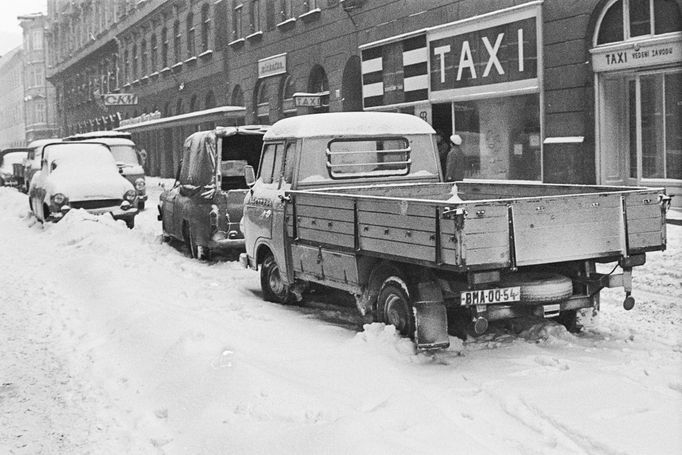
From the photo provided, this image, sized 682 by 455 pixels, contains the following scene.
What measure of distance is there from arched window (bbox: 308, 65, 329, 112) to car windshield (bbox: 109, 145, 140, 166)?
5.63 meters

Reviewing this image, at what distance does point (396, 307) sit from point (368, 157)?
2.54 m

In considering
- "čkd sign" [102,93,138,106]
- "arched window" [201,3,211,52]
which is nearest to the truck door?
"arched window" [201,3,211,52]

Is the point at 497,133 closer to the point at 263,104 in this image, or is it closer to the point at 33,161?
the point at 263,104

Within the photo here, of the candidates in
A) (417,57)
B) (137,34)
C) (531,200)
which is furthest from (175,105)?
(531,200)

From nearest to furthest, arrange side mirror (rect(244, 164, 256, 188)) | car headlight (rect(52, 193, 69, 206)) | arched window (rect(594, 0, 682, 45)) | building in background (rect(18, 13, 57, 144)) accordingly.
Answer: side mirror (rect(244, 164, 256, 188)), arched window (rect(594, 0, 682, 45)), car headlight (rect(52, 193, 69, 206)), building in background (rect(18, 13, 57, 144))

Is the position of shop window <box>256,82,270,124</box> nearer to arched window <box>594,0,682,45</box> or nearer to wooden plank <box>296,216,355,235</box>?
arched window <box>594,0,682,45</box>

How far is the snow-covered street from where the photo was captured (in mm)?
4695

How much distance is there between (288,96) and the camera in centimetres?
2878

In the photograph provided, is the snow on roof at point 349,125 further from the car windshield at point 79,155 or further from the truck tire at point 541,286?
the car windshield at point 79,155

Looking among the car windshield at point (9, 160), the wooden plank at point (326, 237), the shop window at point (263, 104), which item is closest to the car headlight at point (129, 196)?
the wooden plank at point (326, 237)

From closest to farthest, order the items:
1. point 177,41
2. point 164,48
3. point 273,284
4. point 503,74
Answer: point 273,284, point 503,74, point 177,41, point 164,48

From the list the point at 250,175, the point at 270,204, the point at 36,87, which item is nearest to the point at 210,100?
the point at 250,175

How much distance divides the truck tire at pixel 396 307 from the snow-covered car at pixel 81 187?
10.7 meters

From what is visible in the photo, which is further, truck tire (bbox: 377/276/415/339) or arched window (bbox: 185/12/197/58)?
arched window (bbox: 185/12/197/58)
